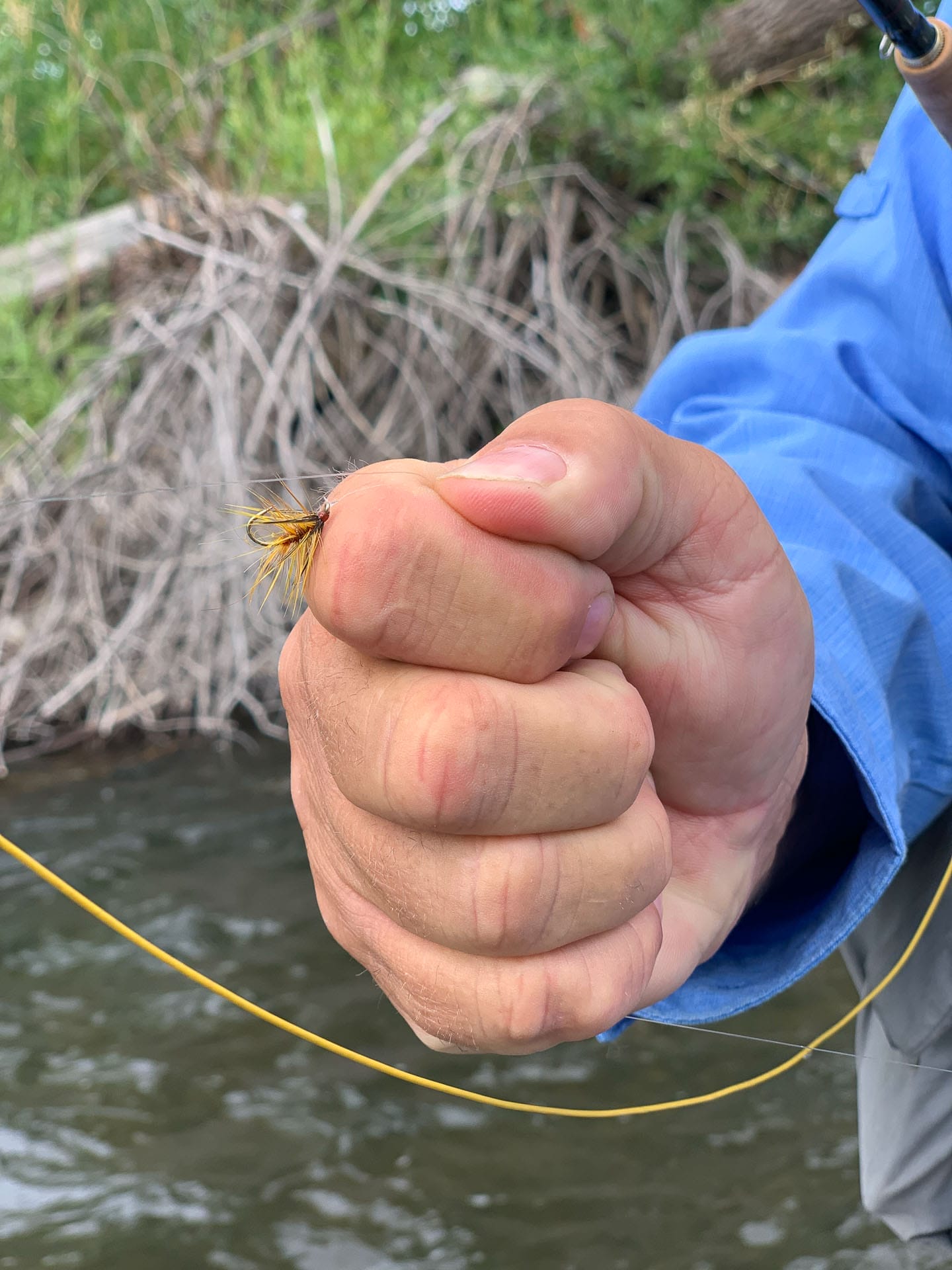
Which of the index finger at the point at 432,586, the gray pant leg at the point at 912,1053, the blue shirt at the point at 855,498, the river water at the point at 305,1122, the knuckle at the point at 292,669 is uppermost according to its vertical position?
the index finger at the point at 432,586

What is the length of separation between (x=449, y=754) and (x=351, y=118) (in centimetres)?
232

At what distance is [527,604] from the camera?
13.3 inches

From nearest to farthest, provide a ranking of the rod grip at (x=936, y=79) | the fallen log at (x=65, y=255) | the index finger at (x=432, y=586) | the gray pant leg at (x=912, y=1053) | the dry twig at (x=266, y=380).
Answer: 1. the index finger at (x=432, y=586)
2. the rod grip at (x=936, y=79)
3. the gray pant leg at (x=912, y=1053)
4. the dry twig at (x=266, y=380)
5. the fallen log at (x=65, y=255)

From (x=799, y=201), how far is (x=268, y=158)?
1128 millimetres

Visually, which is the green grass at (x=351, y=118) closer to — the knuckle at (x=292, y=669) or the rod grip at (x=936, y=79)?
the rod grip at (x=936, y=79)

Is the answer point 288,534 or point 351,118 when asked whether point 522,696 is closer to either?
point 288,534

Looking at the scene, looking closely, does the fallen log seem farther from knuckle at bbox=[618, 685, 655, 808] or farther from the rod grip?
knuckle at bbox=[618, 685, 655, 808]

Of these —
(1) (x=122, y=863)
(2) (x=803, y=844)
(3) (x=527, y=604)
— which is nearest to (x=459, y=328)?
(1) (x=122, y=863)

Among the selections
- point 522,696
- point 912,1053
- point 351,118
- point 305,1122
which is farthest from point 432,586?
point 351,118

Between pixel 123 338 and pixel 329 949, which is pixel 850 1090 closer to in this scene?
pixel 329 949

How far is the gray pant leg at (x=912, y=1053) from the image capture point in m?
0.68

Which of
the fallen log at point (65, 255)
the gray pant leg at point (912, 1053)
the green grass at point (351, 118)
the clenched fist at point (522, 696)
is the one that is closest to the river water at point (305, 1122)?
the gray pant leg at point (912, 1053)

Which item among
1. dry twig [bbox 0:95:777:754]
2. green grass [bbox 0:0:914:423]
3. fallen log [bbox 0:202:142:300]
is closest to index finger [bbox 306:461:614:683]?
dry twig [bbox 0:95:777:754]

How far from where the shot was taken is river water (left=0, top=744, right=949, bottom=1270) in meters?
1.01
